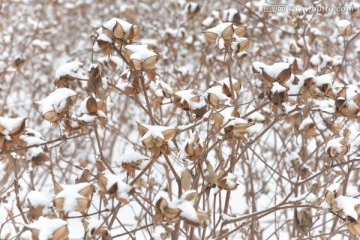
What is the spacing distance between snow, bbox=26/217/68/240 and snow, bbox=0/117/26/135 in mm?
224

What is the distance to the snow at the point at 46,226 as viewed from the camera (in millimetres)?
919

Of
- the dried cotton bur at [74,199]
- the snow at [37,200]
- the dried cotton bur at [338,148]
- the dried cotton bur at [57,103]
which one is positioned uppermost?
Answer: the dried cotton bur at [57,103]

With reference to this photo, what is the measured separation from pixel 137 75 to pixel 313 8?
1356 millimetres

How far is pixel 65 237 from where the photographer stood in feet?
3.16

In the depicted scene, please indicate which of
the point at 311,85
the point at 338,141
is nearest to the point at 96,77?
the point at 311,85

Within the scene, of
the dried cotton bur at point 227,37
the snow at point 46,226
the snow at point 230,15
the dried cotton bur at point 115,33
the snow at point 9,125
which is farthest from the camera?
the snow at point 230,15

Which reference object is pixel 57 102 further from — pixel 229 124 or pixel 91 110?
pixel 229 124

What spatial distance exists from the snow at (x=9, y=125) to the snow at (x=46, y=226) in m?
0.22

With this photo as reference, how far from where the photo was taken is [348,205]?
1.09m

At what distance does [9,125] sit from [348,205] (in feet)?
2.45

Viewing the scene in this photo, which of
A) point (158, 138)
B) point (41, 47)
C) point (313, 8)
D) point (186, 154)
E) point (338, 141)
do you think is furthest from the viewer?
point (41, 47)

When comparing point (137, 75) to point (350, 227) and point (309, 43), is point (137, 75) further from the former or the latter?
point (309, 43)

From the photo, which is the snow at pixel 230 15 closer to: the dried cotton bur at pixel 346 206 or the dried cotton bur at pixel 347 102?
the dried cotton bur at pixel 347 102

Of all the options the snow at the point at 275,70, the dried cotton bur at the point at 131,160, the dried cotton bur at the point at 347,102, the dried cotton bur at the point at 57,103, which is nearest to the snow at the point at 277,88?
the snow at the point at 275,70
